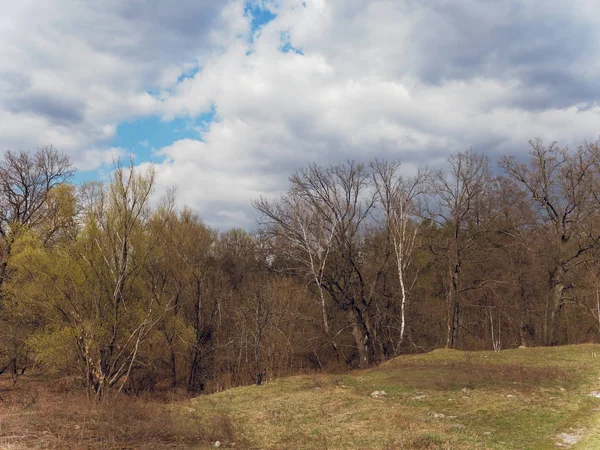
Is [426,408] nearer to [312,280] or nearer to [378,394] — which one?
[378,394]

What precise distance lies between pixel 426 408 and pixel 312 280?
17320mm

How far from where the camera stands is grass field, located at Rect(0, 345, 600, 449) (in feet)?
31.1

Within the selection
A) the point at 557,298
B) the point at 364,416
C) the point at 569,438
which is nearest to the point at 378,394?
the point at 364,416

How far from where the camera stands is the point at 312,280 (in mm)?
29906

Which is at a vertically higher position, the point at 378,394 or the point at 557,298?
the point at 557,298

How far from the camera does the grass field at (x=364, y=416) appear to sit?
948 cm

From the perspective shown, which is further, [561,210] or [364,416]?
[561,210]

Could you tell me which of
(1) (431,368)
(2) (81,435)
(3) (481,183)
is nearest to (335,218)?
(3) (481,183)

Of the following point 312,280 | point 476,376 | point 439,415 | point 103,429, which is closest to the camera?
point 103,429

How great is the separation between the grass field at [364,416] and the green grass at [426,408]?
3 cm

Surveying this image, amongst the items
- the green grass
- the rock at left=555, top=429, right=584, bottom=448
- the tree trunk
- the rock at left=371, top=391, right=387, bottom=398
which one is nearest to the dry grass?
the green grass

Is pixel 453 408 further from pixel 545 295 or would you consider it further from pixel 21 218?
pixel 21 218

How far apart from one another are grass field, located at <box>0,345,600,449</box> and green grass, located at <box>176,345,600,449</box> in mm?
33

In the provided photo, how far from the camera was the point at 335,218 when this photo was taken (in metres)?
29.9
